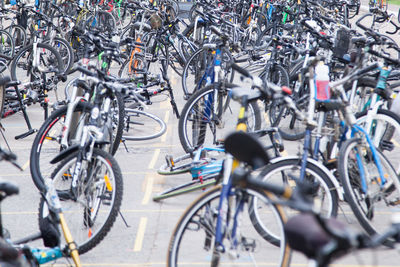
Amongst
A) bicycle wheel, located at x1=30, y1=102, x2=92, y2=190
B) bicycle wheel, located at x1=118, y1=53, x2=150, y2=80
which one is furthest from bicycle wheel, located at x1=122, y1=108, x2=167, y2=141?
bicycle wheel, located at x1=30, y1=102, x2=92, y2=190

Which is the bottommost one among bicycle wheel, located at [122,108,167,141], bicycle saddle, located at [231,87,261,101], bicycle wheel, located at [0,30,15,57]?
bicycle wheel, located at [122,108,167,141]

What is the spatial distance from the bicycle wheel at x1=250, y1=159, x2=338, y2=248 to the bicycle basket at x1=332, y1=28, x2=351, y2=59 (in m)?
2.82

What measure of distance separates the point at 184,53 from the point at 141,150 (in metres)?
3.63

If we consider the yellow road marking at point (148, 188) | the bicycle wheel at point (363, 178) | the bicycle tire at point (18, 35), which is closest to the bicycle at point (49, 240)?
the yellow road marking at point (148, 188)

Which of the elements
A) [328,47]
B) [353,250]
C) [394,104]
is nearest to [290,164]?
[394,104]

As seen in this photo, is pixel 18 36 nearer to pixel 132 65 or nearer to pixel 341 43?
pixel 132 65

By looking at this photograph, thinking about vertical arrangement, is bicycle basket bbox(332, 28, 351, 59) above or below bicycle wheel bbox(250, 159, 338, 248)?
above

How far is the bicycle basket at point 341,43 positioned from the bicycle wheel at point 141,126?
81.6 inches

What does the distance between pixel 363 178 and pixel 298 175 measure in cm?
45

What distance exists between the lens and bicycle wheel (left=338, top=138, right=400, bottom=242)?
13.5 ft

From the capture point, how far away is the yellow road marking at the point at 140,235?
172 inches

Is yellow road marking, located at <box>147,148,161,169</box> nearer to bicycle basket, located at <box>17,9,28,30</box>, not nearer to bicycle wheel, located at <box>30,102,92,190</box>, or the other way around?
bicycle wheel, located at <box>30,102,92,190</box>

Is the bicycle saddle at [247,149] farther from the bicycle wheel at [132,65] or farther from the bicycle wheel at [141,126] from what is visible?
the bicycle wheel at [132,65]

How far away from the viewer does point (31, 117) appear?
26.0ft
